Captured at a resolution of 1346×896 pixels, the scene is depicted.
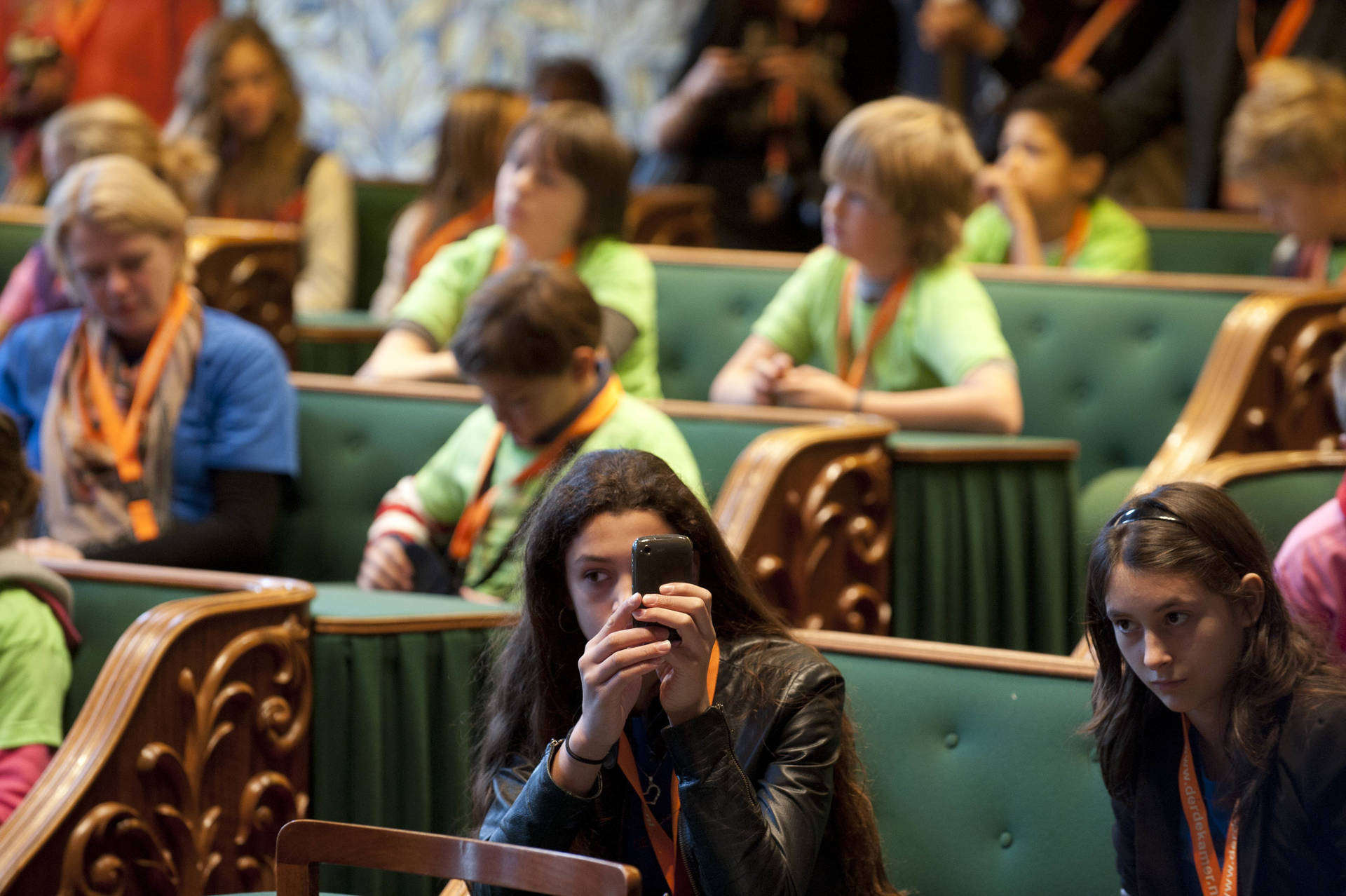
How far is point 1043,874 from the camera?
2201 millimetres

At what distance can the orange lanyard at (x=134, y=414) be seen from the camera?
330 cm

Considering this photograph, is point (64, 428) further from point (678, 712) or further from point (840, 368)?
point (678, 712)

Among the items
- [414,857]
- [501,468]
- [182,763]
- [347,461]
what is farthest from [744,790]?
[347,461]

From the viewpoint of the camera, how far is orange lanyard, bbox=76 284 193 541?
10.8 feet

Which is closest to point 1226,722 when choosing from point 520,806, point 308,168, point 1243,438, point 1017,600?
point 520,806

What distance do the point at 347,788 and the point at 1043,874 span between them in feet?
3.62

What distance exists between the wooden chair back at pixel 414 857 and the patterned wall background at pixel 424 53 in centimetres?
669

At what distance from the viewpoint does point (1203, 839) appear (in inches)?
70.3

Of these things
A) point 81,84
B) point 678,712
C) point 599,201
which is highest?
point 81,84

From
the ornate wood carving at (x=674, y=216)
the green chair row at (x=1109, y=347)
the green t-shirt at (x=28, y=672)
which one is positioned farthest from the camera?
the ornate wood carving at (x=674, y=216)

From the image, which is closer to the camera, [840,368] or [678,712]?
[678,712]

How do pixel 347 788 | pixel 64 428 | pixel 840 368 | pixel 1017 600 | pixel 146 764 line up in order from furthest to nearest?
pixel 840 368
pixel 1017 600
pixel 64 428
pixel 347 788
pixel 146 764

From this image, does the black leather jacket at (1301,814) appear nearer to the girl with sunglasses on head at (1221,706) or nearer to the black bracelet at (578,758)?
the girl with sunglasses on head at (1221,706)

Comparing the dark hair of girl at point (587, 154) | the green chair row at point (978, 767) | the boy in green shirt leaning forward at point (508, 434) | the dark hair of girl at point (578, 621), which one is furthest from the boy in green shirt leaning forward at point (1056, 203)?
the dark hair of girl at point (578, 621)
